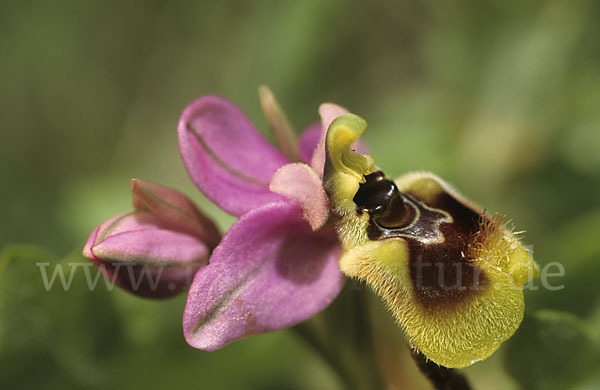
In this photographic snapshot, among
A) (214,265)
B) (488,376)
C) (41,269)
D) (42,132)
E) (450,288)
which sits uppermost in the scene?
(450,288)

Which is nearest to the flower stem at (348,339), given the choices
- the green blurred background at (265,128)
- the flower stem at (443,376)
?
the green blurred background at (265,128)

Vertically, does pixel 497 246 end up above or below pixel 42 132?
above

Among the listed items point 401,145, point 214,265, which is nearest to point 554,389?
point 214,265

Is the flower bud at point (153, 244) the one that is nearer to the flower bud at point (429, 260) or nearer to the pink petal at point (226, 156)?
the pink petal at point (226, 156)

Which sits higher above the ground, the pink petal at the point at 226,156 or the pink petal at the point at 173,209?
the pink petal at the point at 226,156

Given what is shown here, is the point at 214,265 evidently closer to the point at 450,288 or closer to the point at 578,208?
the point at 450,288
